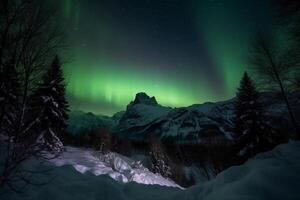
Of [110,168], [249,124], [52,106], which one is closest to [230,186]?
[110,168]

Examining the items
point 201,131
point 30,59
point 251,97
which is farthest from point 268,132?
point 201,131

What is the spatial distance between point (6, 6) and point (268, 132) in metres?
19.3

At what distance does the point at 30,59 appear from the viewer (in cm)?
514

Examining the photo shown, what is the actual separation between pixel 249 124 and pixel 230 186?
16133mm

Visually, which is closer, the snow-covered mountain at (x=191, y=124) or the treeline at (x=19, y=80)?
the treeline at (x=19, y=80)

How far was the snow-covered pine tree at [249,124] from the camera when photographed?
669 inches

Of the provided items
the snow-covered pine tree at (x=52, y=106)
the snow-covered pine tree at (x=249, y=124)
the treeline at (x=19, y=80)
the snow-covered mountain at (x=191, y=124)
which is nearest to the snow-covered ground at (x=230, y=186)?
the treeline at (x=19, y=80)

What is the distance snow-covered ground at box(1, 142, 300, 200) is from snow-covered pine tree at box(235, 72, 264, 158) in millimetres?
13877

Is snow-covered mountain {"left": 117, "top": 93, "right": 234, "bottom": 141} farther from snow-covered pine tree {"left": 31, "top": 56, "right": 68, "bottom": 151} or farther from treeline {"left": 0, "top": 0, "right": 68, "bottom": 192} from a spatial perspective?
treeline {"left": 0, "top": 0, "right": 68, "bottom": 192}

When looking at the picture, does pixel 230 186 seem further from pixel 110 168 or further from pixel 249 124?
pixel 249 124

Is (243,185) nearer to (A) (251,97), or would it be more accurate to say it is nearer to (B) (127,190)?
(B) (127,190)

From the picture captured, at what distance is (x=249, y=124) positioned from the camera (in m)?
17.2

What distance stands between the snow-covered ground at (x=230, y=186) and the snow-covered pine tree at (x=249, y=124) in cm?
1388

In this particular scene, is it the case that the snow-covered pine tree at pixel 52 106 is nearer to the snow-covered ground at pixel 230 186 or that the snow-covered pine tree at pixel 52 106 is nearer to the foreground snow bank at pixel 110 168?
the foreground snow bank at pixel 110 168
